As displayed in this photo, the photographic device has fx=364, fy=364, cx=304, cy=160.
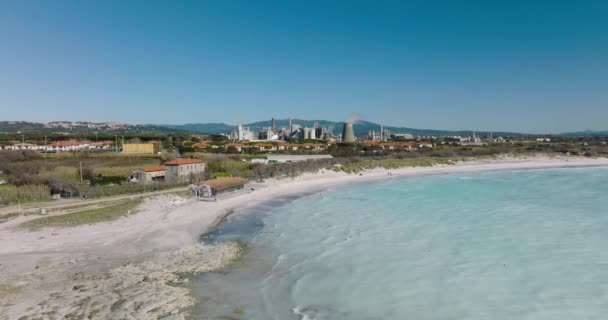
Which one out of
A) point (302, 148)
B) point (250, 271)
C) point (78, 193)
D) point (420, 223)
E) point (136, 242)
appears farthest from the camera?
point (302, 148)

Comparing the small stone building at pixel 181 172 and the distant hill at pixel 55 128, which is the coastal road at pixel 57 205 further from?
the distant hill at pixel 55 128

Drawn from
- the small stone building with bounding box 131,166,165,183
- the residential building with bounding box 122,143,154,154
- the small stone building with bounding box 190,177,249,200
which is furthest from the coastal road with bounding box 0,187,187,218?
the residential building with bounding box 122,143,154,154

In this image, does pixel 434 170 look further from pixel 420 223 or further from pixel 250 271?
pixel 250 271

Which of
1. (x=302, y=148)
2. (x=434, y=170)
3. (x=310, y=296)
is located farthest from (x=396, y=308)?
(x=302, y=148)

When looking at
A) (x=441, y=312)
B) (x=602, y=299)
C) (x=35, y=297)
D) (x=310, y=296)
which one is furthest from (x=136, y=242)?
(x=602, y=299)

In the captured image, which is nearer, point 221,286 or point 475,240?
point 221,286

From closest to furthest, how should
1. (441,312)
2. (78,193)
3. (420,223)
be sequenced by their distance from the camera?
(441,312) → (420,223) → (78,193)
